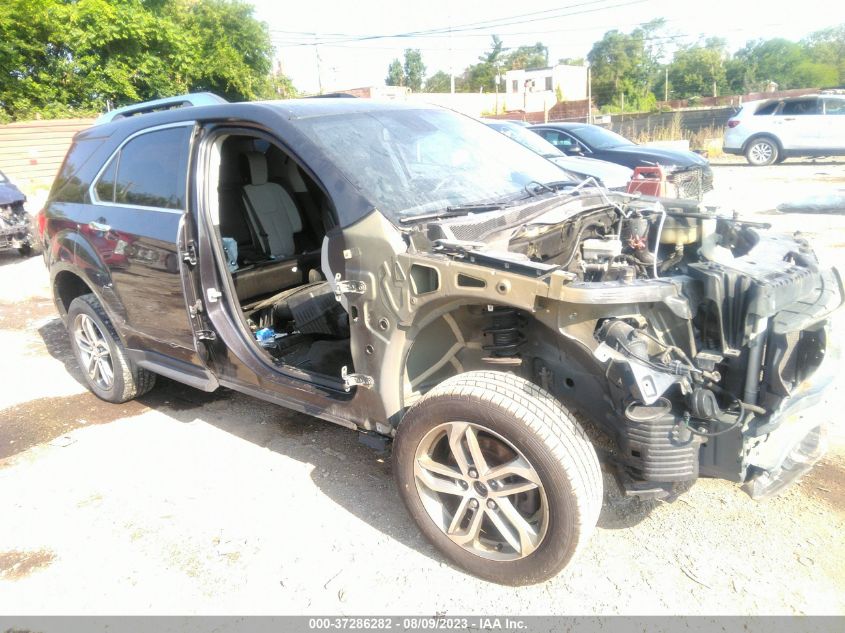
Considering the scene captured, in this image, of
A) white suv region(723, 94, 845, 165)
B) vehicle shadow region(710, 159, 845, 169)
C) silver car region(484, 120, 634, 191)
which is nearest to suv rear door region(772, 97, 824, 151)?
white suv region(723, 94, 845, 165)

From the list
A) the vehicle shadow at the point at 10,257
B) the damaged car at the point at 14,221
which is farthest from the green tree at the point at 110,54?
the damaged car at the point at 14,221

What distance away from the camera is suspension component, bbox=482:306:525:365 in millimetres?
2609

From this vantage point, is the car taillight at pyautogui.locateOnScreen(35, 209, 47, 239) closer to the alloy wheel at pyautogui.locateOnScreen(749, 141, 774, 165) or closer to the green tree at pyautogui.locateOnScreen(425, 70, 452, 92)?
the alloy wheel at pyautogui.locateOnScreen(749, 141, 774, 165)

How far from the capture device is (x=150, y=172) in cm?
370

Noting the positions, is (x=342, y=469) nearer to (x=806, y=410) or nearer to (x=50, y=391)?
(x=806, y=410)

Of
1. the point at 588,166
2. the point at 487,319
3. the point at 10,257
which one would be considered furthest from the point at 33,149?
the point at 487,319

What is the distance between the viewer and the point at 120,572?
9.14 feet

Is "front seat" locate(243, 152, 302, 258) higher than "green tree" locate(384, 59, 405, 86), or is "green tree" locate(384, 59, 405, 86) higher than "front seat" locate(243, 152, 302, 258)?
"green tree" locate(384, 59, 405, 86)

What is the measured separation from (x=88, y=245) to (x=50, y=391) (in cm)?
154

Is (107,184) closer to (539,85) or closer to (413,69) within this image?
(539,85)

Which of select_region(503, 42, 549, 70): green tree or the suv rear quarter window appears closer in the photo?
the suv rear quarter window

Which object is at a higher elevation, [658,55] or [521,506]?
[658,55]

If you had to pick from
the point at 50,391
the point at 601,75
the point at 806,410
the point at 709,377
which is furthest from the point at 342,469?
the point at 601,75

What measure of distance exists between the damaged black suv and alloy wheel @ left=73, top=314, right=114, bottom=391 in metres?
0.55
